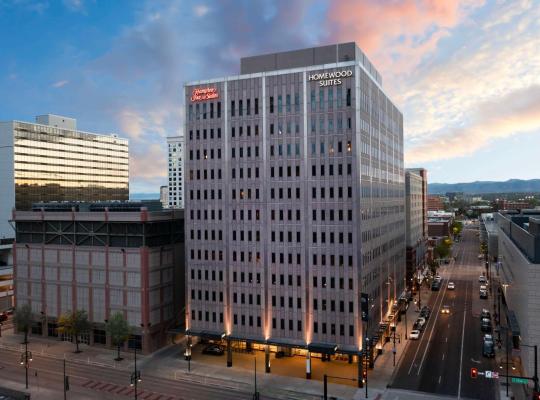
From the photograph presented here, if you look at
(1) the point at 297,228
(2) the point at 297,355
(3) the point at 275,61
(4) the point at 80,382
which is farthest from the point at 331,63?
(4) the point at 80,382

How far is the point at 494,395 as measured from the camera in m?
63.8

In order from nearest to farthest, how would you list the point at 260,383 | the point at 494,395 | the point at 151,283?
the point at 494,395 < the point at 260,383 < the point at 151,283

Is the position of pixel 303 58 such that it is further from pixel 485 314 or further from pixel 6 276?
pixel 6 276

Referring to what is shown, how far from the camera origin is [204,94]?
279 ft

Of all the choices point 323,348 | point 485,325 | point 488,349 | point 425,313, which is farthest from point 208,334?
point 485,325

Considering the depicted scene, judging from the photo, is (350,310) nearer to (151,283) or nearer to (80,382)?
(151,283)

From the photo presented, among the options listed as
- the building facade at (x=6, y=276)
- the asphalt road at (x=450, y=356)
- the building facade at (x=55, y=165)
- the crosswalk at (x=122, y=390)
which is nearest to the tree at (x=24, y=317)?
the crosswalk at (x=122, y=390)

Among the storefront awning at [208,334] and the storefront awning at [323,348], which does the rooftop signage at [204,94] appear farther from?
the storefront awning at [323,348]

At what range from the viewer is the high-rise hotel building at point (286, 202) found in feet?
243

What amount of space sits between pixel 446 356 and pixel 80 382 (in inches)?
2449

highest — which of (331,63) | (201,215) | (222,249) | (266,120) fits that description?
(331,63)

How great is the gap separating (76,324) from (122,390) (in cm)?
2364

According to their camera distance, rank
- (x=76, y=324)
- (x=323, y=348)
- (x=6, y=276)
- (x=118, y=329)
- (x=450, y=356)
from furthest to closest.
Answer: (x=6, y=276)
(x=76, y=324)
(x=450, y=356)
(x=118, y=329)
(x=323, y=348)

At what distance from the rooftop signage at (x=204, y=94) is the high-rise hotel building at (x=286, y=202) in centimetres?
21
